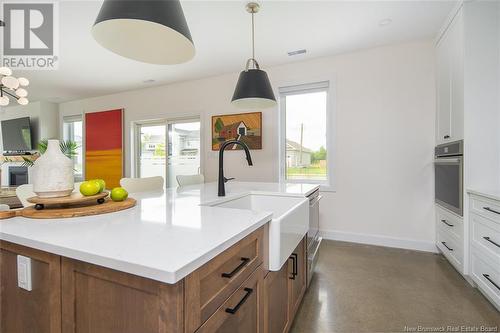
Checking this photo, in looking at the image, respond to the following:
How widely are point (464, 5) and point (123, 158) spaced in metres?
5.56

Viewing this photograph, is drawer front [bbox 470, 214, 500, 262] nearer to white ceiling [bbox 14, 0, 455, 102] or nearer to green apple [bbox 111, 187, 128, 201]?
white ceiling [bbox 14, 0, 455, 102]

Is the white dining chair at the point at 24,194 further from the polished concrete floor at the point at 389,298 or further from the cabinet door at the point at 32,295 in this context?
the polished concrete floor at the point at 389,298

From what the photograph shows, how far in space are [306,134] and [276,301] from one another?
2.84 meters

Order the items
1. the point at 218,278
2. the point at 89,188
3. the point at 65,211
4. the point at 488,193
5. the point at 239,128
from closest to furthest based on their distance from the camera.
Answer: the point at 218,278, the point at 65,211, the point at 89,188, the point at 488,193, the point at 239,128

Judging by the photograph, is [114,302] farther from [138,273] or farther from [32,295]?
[32,295]

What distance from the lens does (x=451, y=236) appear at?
2.36 metres

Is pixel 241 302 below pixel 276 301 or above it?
above

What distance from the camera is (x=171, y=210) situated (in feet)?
3.79

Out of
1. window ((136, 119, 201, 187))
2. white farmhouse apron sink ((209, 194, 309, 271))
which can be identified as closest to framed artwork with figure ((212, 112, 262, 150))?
window ((136, 119, 201, 187))

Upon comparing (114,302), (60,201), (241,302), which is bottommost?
(241,302)

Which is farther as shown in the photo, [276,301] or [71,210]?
[276,301]

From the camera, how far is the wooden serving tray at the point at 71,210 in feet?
3.09

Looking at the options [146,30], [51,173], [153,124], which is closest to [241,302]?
[51,173]

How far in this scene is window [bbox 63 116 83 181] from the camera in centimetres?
565
